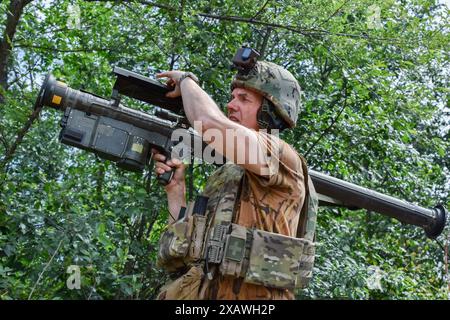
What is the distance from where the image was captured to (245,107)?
371 centimetres

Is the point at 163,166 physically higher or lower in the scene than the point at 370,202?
lower

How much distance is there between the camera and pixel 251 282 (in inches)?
135

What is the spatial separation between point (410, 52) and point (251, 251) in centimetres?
392

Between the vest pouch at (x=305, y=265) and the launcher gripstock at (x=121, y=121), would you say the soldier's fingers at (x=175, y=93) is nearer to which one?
the launcher gripstock at (x=121, y=121)

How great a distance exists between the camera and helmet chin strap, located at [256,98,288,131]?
3693 mm

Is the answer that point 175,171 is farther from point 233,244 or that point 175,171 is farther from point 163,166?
point 233,244

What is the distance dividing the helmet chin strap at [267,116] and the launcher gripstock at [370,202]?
69cm

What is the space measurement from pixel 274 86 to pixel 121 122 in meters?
0.90

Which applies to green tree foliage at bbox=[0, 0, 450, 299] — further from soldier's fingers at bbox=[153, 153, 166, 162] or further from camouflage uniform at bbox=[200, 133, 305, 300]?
camouflage uniform at bbox=[200, 133, 305, 300]

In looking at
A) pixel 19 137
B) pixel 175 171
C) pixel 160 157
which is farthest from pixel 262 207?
pixel 19 137

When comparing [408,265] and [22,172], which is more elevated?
[408,265]
